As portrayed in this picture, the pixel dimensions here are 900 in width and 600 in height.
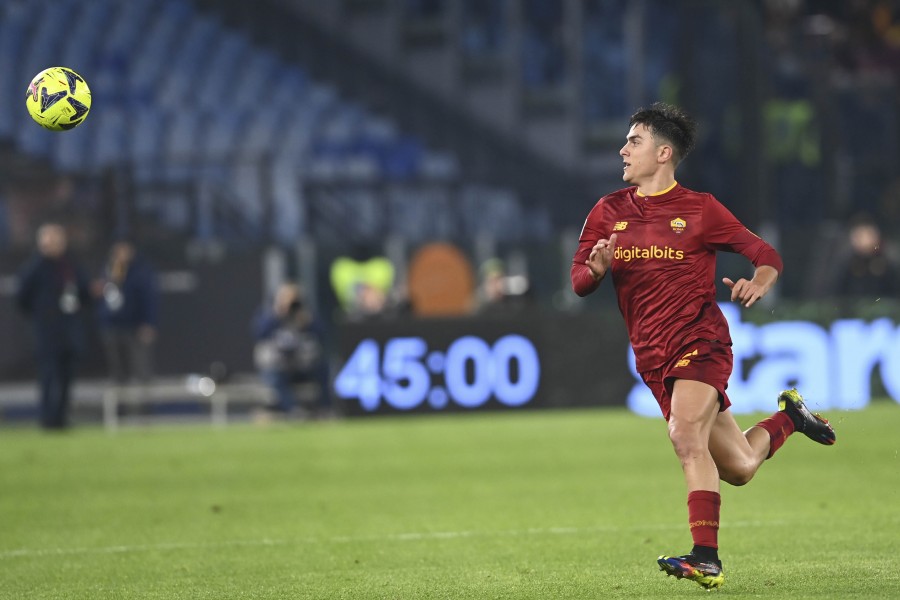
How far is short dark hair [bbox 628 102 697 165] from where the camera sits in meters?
6.95

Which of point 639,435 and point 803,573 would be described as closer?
point 803,573

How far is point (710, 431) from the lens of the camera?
6.84 m

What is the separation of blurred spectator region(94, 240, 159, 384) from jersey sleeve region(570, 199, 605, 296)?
13.2 meters

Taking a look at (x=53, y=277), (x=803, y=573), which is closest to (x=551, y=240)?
→ (x=53, y=277)

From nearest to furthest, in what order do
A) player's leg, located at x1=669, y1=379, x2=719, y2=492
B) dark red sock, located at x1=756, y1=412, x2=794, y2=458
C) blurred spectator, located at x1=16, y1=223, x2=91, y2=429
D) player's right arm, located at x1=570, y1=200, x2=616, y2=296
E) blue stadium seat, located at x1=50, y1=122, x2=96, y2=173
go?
player's leg, located at x1=669, y1=379, x2=719, y2=492 → player's right arm, located at x1=570, y1=200, x2=616, y2=296 → dark red sock, located at x1=756, y1=412, x2=794, y2=458 → blurred spectator, located at x1=16, y1=223, x2=91, y2=429 → blue stadium seat, located at x1=50, y1=122, x2=96, y2=173

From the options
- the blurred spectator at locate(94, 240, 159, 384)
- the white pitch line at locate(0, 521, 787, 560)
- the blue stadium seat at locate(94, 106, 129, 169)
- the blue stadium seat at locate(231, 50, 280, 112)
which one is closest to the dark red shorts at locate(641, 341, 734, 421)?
the white pitch line at locate(0, 521, 787, 560)

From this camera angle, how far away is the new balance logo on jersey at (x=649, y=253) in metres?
6.89

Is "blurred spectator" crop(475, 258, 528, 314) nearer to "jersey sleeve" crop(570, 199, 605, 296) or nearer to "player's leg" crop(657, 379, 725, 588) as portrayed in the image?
"jersey sleeve" crop(570, 199, 605, 296)

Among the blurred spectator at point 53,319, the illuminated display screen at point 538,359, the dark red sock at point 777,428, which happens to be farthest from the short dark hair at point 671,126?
the blurred spectator at point 53,319

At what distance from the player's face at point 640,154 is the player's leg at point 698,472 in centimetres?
95

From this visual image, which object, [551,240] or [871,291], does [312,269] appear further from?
[871,291]

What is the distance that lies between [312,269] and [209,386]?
2271 millimetres

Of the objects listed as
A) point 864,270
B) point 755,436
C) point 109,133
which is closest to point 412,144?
point 109,133

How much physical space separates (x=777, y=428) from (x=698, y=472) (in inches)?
39.9
